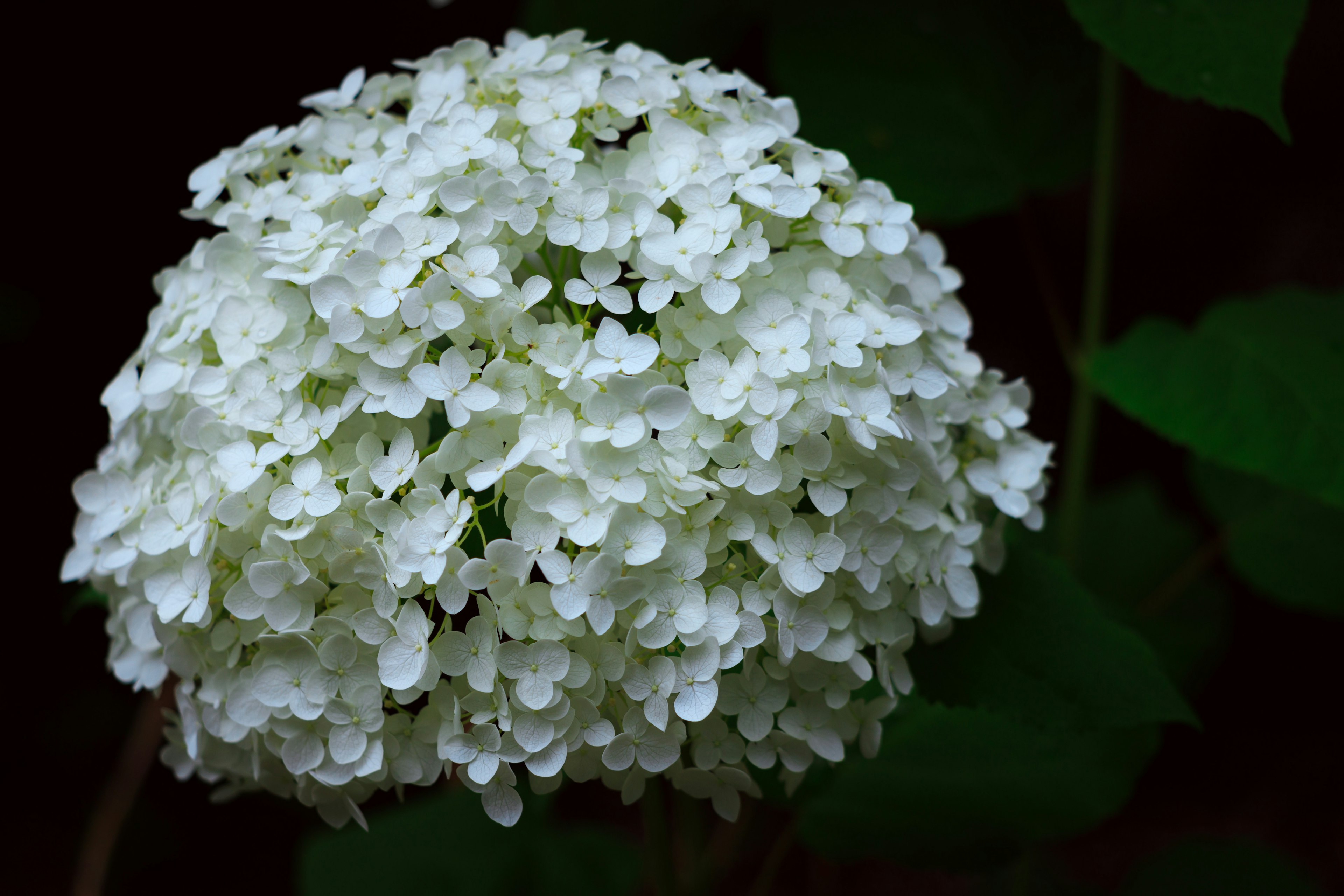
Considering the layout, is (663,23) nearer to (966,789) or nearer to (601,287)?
(601,287)

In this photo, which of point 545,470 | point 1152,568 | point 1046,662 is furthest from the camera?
point 1152,568

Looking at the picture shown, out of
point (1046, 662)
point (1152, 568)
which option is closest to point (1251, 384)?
point (1046, 662)

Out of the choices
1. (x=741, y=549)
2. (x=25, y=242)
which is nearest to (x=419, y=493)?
(x=741, y=549)

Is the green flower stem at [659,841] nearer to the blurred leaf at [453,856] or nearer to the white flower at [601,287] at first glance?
the blurred leaf at [453,856]

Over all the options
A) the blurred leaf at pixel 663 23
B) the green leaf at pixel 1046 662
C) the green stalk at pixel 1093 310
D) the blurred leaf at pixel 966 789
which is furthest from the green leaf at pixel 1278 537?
the blurred leaf at pixel 663 23

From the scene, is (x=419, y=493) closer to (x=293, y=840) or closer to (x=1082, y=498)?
(x=1082, y=498)

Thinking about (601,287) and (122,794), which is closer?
(601,287)
